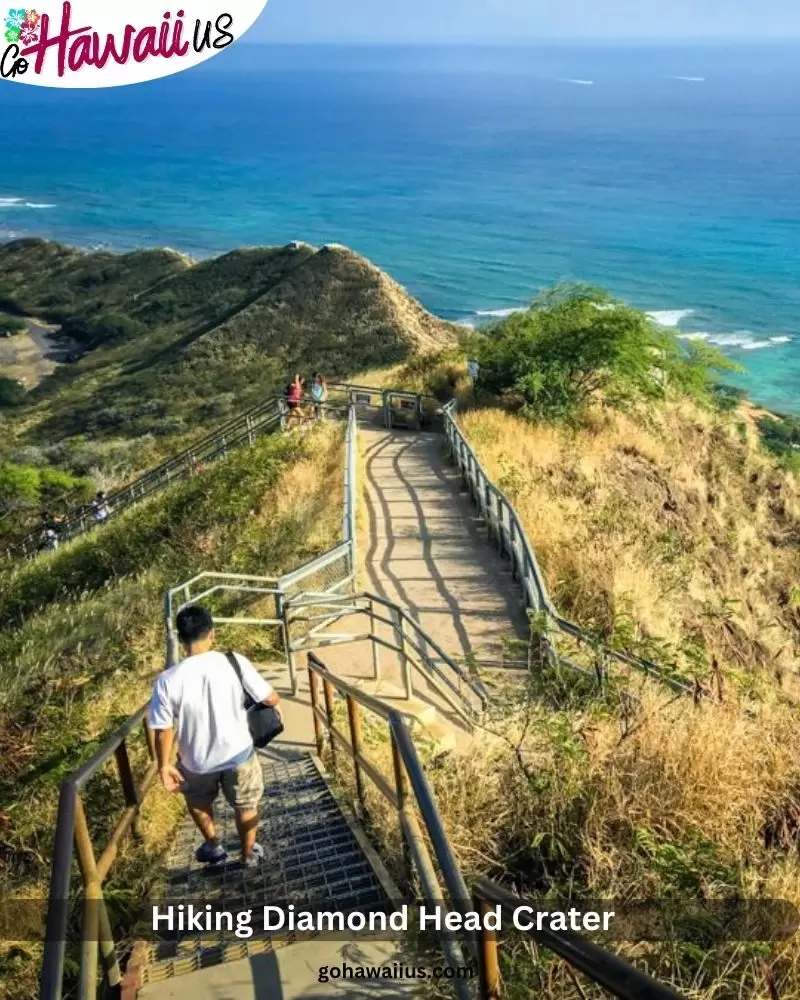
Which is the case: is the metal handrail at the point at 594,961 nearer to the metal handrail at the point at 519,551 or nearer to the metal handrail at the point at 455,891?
the metal handrail at the point at 455,891

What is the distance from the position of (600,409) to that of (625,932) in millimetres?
16844

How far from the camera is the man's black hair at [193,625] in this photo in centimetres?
510

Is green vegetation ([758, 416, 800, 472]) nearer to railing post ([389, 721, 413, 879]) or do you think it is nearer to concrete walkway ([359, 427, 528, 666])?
concrete walkway ([359, 427, 528, 666])

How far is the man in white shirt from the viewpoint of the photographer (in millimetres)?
5023

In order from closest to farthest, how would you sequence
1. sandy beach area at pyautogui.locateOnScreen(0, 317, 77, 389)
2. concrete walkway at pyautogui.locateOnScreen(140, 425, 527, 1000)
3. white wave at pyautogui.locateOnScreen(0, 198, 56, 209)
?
concrete walkway at pyautogui.locateOnScreen(140, 425, 527, 1000)
sandy beach area at pyautogui.locateOnScreen(0, 317, 77, 389)
white wave at pyautogui.locateOnScreen(0, 198, 56, 209)

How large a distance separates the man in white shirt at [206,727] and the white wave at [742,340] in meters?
62.0

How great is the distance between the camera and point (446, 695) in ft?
30.0

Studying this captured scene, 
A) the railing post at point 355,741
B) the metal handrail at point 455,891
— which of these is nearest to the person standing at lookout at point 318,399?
the metal handrail at point 455,891

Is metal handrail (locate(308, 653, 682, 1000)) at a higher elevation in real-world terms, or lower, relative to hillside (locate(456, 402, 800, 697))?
higher

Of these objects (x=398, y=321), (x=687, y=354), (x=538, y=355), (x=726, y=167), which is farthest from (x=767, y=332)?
(x=726, y=167)

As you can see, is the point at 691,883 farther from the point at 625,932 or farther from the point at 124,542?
the point at 124,542

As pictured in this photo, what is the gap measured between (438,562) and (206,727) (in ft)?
26.4

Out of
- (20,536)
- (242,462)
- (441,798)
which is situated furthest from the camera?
(20,536)

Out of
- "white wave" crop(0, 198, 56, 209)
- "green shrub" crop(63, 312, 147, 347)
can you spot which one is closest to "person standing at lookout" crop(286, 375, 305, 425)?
"green shrub" crop(63, 312, 147, 347)
